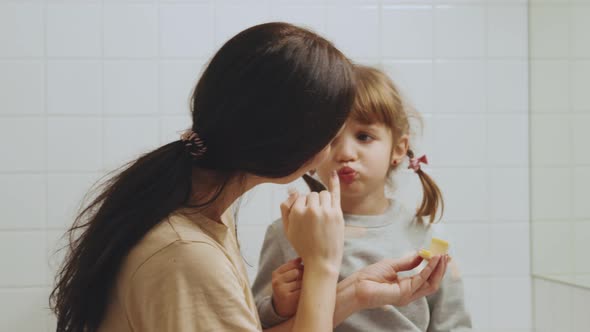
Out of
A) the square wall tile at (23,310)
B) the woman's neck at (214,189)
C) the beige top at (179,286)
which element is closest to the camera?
the beige top at (179,286)

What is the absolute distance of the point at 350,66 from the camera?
96 centimetres

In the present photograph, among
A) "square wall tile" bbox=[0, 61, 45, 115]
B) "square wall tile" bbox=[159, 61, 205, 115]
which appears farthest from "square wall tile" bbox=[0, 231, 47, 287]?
"square wall tile" bbox=[159, 61, 205, 115]

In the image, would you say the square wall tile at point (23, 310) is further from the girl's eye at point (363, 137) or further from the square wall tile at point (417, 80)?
the square wall tile at point (417, 80)

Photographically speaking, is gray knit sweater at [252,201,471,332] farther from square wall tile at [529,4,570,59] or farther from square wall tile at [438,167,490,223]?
square wall tile at [529,4,570,59]

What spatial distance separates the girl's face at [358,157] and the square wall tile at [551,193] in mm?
664

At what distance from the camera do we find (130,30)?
1.82 m

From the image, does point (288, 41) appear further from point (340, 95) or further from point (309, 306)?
point (309, 306)

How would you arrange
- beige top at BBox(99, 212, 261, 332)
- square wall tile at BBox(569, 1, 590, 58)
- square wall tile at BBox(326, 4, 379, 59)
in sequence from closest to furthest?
1. beige top at BBox(99, 212, 261, 332)
2. square wall tile at BBox(569, 1, 590, 58)
3. square wall tile at BBox(326, 4, 379, 59)

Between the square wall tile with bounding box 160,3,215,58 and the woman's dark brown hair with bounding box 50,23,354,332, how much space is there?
94cm

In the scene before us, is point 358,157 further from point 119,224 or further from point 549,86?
point 549,86

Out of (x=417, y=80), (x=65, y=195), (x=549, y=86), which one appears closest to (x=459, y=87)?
(x=417, y=80)

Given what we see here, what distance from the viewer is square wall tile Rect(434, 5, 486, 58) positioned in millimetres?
1914

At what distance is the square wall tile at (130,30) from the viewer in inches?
71.4

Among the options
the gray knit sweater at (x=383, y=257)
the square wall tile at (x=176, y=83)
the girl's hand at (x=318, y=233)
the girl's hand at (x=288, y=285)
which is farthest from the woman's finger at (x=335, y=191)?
the square wall tile at (x=176, y=83)
